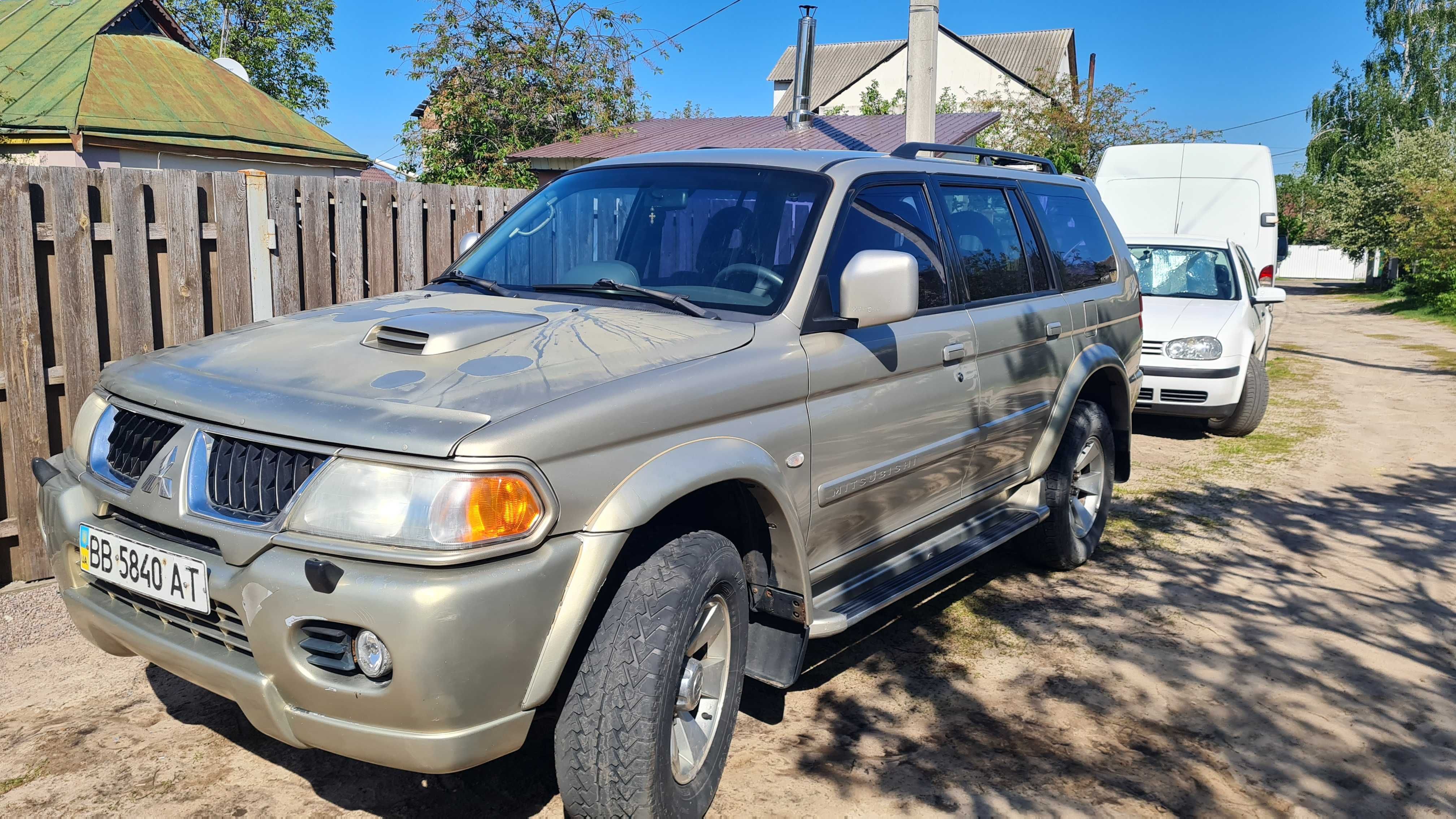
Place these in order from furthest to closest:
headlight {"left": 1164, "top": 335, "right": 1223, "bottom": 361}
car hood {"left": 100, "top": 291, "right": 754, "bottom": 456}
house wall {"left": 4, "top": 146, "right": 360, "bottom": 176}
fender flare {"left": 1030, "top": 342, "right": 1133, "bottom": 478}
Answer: house wall {"left": 4, "top": 146, "right": 360, "bottom": 176} < headlight {"left": 1164, "top": 335, "right": 1223, "bottom": 361} < fender flare {"left": 1030, "top": 342, "right": 1133, "bottom": 478} < car hood {"left": 100, "top": 291, "right": 754, "bottom": 456}

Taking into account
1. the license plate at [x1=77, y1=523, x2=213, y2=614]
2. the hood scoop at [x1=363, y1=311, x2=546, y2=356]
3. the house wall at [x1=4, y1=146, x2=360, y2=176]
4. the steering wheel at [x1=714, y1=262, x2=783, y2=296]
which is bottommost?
the license plate at [x1=77, y1=523, x2=213, y2=614]

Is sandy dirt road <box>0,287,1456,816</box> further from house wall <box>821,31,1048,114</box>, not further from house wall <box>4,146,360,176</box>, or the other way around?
house wall <box>821,31,1048,114</box>

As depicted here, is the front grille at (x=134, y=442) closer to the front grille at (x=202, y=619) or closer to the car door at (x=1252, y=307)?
the front grille at (x=202, y=619)

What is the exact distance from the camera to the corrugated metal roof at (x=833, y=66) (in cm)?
5391

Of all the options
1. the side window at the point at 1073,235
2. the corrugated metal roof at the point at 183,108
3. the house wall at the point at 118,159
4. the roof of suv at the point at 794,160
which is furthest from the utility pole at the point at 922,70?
the corrugated metal roof at the point at 183,108

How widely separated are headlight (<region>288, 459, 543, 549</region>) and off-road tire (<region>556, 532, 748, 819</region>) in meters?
0.40

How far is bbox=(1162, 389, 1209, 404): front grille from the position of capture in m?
9.22

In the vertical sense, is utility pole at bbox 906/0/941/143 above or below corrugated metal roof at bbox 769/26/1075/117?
below

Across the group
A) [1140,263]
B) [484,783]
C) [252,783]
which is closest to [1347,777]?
[484,783]

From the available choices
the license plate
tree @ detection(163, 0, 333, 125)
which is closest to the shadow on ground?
the license plate

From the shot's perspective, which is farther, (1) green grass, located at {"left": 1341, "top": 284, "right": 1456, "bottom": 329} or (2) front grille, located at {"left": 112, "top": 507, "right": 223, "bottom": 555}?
(1) green grass, located at {"left": 1341, "top": 284, "right": 1456, "bottom": 329}

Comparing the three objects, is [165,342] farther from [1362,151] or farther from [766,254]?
[1362,151]

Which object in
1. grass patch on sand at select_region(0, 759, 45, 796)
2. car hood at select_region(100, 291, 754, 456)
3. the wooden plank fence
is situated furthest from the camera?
the wooden plank fence

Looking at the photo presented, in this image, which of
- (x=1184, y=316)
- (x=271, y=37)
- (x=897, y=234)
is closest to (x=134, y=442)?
(x=897, y=234)
